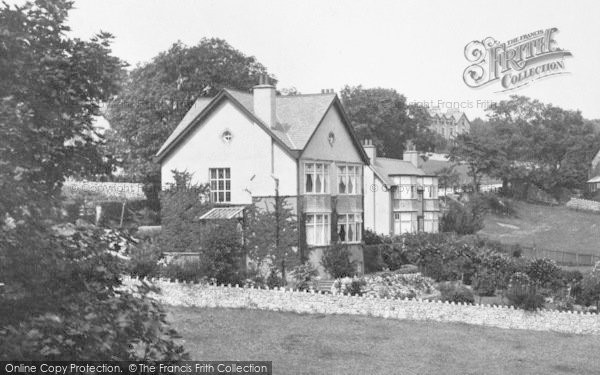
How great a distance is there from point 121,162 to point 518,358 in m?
17.0

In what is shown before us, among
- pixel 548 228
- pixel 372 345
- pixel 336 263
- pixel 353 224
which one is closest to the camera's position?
pixel 372 345

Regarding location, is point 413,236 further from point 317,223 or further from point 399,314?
point 399,314

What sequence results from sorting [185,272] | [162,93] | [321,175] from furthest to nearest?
[162,93]
[321,175]
[185,272]

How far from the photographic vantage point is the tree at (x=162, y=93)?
178 feet

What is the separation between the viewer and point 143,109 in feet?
181

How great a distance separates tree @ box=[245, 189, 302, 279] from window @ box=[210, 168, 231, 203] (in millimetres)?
2040

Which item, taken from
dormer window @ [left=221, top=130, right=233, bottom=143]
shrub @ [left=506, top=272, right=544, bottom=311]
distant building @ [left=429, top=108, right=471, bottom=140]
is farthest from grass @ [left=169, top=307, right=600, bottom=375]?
distant building @ [left=429, top=108, right=471, bottom=140]

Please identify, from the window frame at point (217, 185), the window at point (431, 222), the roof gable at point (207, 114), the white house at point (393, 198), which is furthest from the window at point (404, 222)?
the roof gable at point (207, 114)

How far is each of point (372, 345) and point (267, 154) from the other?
49.8 feet

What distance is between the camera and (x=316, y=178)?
39.2 meters

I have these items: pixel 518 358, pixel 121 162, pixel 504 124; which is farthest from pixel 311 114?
pixel 504 124

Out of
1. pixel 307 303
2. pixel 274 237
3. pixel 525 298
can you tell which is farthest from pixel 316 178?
pixel 525 298

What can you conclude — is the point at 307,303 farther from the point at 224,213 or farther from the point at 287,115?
the point at 287,115

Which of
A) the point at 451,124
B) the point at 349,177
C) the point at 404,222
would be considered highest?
the point at 451,124
